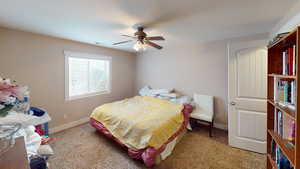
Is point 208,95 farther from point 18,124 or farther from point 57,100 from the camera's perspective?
point 57,100

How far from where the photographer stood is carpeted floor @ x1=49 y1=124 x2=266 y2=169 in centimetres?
190

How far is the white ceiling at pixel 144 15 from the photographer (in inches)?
59.6

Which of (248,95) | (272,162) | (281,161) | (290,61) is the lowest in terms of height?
(272,162)

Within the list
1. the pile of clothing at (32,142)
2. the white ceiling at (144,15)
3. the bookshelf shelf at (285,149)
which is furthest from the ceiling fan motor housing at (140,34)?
the bookshelf shelf at (285,149)

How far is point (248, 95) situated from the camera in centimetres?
224

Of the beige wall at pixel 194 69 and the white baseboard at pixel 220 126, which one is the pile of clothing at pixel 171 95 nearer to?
the beige wall at pixel 194 69

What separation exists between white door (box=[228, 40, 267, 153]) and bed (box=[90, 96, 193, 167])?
1.01m

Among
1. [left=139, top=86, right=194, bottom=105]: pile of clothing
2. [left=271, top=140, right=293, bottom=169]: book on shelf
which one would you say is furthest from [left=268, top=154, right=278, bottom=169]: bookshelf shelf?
[left=139, top=86, right=194, bottom=105]: pile of clothing

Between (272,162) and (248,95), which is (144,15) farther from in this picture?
(272,162)

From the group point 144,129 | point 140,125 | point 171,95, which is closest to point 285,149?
point 144,129

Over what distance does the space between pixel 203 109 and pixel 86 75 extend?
345 centimetres

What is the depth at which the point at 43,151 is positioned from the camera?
0.98m

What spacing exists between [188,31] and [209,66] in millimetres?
1254

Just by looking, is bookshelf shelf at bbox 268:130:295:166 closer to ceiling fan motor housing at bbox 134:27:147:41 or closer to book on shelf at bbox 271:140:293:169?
book on shelf at bbox 271:140:293:169
